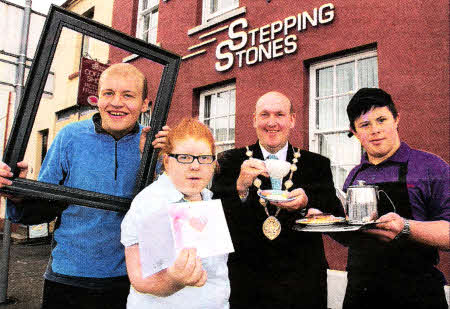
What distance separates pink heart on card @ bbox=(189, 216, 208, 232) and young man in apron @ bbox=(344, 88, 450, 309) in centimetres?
50

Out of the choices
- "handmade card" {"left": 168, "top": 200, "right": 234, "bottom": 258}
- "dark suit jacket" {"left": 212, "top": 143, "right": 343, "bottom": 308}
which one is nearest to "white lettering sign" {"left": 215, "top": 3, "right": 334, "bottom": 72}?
"dark suit jacket" {"left": 212, "top": 143, "right": 343, "bottom": 308}

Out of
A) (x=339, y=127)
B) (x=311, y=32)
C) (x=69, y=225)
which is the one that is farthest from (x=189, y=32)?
(x=69, y=225)

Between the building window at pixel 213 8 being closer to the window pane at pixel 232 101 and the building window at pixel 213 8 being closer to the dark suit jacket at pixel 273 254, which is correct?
the window pane at pixel 232 101

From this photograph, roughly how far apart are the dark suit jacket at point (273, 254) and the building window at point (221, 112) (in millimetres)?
1480

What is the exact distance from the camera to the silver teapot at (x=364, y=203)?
85 cm

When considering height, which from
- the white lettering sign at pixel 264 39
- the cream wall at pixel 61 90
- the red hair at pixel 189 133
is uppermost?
the white lettering sign at pixel 264 39

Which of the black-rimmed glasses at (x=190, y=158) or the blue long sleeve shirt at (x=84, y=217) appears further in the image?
the blue long sleeve shirt at (x=84, y=217)

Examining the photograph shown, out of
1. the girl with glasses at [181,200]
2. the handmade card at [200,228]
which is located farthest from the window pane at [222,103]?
the handmade card at [200,228]

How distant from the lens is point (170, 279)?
54 centimetres

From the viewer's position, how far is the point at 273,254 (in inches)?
40.8

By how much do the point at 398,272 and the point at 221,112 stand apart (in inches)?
83.8

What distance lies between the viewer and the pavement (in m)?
2.58

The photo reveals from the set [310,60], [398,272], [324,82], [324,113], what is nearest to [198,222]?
[398,272]

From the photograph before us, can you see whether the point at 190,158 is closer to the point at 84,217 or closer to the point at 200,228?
the point at 200,228
